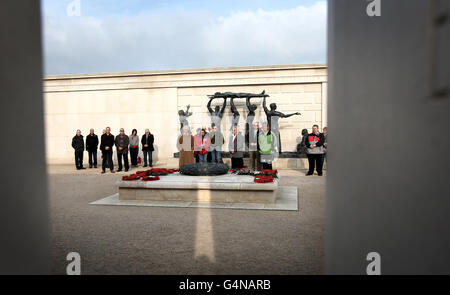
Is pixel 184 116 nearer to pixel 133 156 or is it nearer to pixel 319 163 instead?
pixel 133 156

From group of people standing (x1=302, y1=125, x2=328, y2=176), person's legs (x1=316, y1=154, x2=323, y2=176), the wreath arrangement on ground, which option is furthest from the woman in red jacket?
person's legs (x1=316, y1=154, x2=323, y2=176)

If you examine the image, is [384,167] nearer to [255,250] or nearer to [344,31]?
[344,31]

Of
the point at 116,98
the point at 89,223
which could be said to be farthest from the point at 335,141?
the point at 116,98

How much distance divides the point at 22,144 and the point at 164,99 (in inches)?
611

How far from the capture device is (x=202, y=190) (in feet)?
23.3

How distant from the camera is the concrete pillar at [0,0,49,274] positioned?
1663 mm

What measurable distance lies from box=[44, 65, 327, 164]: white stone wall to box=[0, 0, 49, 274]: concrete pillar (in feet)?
46.6

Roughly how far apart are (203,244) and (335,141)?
2.78 metres

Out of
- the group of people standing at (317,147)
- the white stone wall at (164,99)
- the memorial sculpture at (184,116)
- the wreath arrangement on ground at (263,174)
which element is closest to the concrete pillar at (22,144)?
the wreath arrangement on ground at (263,174)

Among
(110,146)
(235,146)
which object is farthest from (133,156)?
(235,146)

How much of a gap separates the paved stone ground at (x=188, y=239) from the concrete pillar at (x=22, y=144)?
171 cm

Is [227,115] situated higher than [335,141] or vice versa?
[227,115]
